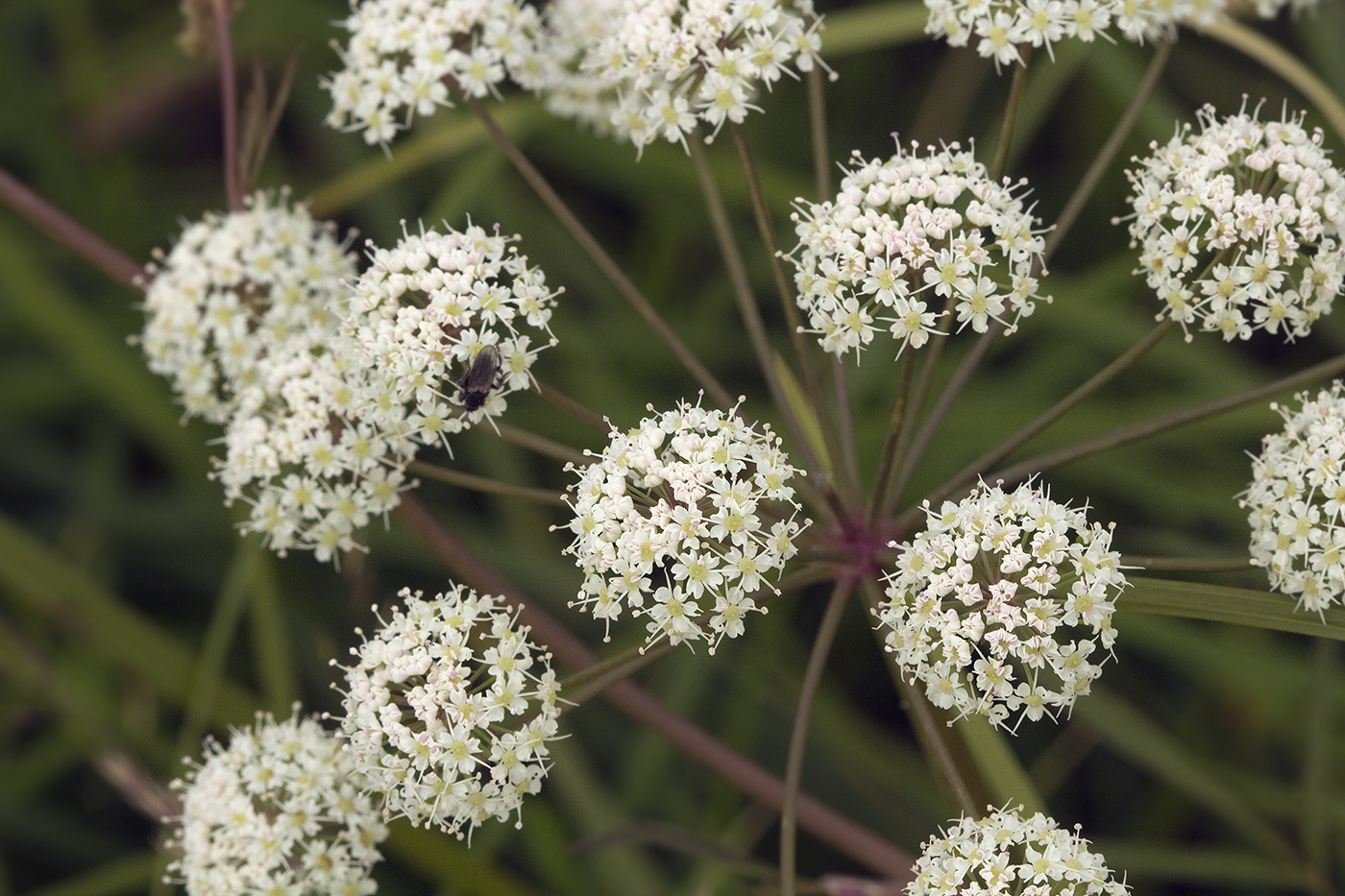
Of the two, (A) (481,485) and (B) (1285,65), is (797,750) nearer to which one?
(A) (481,485)

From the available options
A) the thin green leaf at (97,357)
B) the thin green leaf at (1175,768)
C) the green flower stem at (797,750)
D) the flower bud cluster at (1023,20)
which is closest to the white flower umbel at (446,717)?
the green flower stem at (797,750)

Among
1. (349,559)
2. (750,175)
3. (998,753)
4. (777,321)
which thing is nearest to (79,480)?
(349,559)

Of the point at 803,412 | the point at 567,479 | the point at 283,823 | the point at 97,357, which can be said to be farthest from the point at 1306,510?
the point at 97,357

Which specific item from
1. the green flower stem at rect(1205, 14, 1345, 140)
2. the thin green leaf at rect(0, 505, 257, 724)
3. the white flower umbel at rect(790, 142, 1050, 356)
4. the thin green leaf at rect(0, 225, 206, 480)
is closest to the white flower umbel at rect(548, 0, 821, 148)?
the white flower umbel at rect(790, 142, 1050, 356)

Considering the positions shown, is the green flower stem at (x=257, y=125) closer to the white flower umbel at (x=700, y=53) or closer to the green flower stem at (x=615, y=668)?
the white flower umbel at (x=700, y=53)

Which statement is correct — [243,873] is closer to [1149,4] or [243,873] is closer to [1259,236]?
[1259,236]

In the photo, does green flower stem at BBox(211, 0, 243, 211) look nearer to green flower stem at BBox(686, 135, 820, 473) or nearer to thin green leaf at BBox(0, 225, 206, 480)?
green flower stem at BBox(686, 135, 820, 473)
